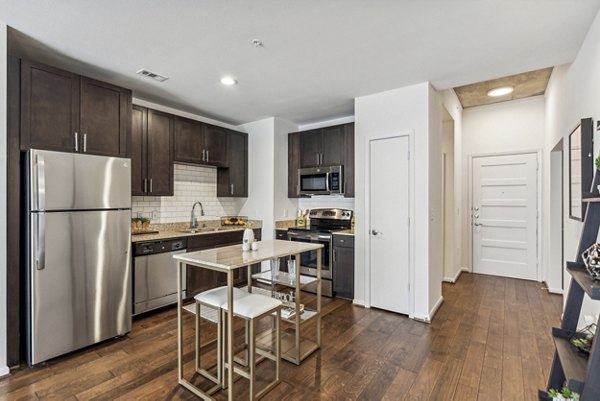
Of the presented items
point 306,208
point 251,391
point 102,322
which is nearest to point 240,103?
point 306,208

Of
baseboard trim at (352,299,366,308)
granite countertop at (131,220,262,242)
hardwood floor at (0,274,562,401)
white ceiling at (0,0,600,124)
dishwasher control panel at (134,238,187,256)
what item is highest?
white ceiling at (0,0,600,124)

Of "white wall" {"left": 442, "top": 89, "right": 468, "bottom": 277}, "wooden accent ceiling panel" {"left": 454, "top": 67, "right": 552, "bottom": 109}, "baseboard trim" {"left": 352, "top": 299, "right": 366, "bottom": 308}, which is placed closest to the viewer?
"baseboard trim" {"left": 352, "top": 299, "right": 366, "bottom": 308}

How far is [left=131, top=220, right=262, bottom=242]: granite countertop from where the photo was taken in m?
3.38

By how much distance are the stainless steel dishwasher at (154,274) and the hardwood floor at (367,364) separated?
0.21 meters

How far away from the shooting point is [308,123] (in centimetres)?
504

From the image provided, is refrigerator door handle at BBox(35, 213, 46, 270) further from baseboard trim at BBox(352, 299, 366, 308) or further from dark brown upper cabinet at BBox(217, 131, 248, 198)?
baseboard trim at BBox(352, 299, 366, 308)

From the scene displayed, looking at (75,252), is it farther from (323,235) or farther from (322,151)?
(322,151)

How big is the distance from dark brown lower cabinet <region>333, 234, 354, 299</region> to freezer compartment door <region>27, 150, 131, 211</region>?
8.30 ft

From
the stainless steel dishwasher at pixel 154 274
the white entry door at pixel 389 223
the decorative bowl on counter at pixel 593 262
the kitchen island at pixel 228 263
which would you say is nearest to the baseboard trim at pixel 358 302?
the white entry door at pixel 389 223

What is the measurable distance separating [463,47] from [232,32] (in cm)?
191

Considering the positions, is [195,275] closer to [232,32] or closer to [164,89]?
[164,89]

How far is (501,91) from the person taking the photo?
4.29m

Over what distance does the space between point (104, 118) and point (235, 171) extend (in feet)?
6.97

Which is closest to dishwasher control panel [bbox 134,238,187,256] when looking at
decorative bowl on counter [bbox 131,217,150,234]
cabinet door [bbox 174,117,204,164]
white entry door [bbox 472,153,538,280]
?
decorative bowl on counter [bbox 131,217,150,234]
